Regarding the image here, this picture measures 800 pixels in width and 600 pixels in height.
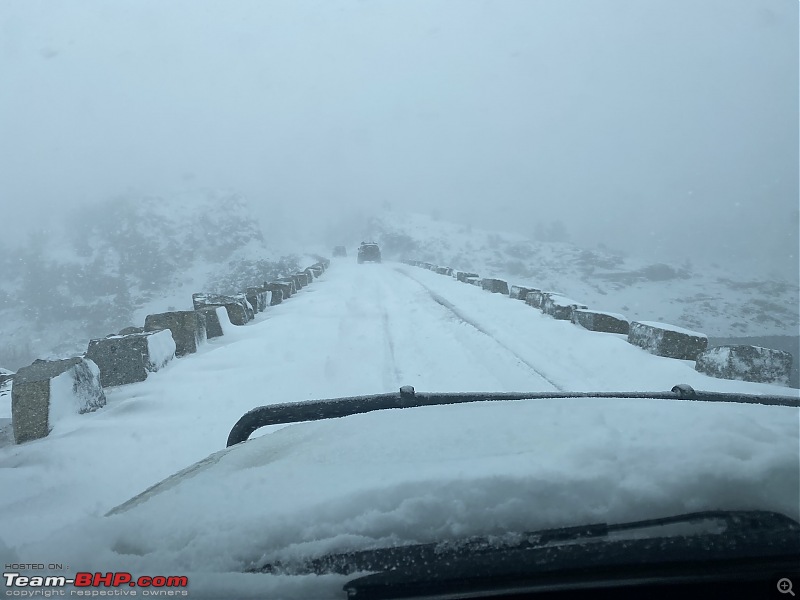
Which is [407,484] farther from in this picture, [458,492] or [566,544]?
[566,544]

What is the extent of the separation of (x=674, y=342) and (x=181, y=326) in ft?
23.4

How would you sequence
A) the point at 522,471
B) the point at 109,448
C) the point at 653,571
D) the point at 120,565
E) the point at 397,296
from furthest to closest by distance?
the point at 397,296 → the point at 109,448 → the point at 522,471 → the point at 120,565 → the point at 653,571

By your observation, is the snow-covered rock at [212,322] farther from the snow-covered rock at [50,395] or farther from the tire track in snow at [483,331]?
the tire track in snow at [483,331]

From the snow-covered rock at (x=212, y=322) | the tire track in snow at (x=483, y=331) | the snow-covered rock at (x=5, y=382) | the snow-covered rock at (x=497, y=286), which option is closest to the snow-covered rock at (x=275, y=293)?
the tire track in snow at (x=483, y=331)

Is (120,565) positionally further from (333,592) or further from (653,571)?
(653,571)

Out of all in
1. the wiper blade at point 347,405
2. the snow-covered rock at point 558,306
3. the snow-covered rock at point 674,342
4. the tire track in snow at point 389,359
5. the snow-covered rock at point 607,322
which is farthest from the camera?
the snow-covered rock at point 558,306

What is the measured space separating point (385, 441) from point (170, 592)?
80cm

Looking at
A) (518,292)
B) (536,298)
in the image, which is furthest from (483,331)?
(518,292)

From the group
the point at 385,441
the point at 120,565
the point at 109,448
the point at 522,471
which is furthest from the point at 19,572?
the point at 109,448

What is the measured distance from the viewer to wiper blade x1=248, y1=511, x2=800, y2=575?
40.7 inches

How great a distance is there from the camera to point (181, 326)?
6.68m

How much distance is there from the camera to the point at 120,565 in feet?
3.69

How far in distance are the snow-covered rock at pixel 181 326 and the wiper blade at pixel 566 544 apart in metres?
6.21

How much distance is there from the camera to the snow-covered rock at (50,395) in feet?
12.1
